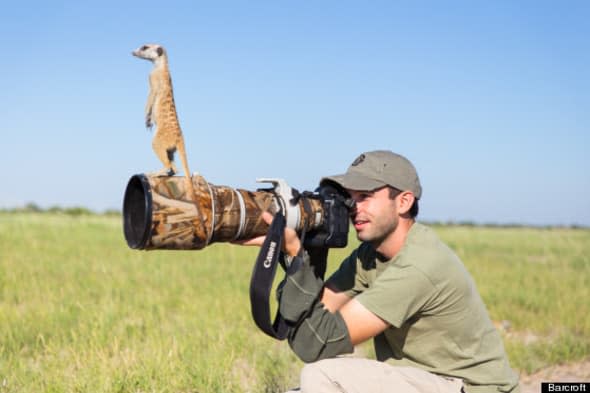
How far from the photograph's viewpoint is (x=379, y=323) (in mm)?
2469

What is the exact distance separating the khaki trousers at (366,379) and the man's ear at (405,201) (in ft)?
2.20

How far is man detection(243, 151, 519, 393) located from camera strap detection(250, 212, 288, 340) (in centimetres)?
7

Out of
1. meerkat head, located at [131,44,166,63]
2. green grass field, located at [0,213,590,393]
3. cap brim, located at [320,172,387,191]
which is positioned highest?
meerkat head, located at [131,44,166,63]

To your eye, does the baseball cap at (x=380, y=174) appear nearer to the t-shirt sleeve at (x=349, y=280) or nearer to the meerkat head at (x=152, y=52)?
the t-shirt sleeve at (x=349, y=280)

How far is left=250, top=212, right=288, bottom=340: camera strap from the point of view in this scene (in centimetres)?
236

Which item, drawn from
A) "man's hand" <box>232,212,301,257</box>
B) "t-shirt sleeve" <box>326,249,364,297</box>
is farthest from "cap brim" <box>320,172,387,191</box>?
"t-shirt sleeve" <box>326,249,364,297</box>

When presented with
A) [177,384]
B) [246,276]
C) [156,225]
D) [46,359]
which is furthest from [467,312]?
[246,276]

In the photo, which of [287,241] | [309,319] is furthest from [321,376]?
[287,241]

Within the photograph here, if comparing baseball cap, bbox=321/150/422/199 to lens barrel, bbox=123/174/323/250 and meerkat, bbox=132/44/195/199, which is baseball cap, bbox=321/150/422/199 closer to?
lens barrel, bbox=123/174/323/250

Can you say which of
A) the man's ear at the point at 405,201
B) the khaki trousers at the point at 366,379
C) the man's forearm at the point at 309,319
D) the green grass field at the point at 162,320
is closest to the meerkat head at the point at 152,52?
the man's forearm at the point at 309,319

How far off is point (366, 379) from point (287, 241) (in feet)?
2.33

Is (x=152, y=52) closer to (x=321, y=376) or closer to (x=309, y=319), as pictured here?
(x=309, y=319)

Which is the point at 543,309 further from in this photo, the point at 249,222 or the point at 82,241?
the point at 82,241

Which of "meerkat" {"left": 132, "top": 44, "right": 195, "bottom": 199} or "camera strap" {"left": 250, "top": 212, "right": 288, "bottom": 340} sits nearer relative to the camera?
"camera strap" {"left": 250, "top": 212, "right": 288, "bottom": 340}
